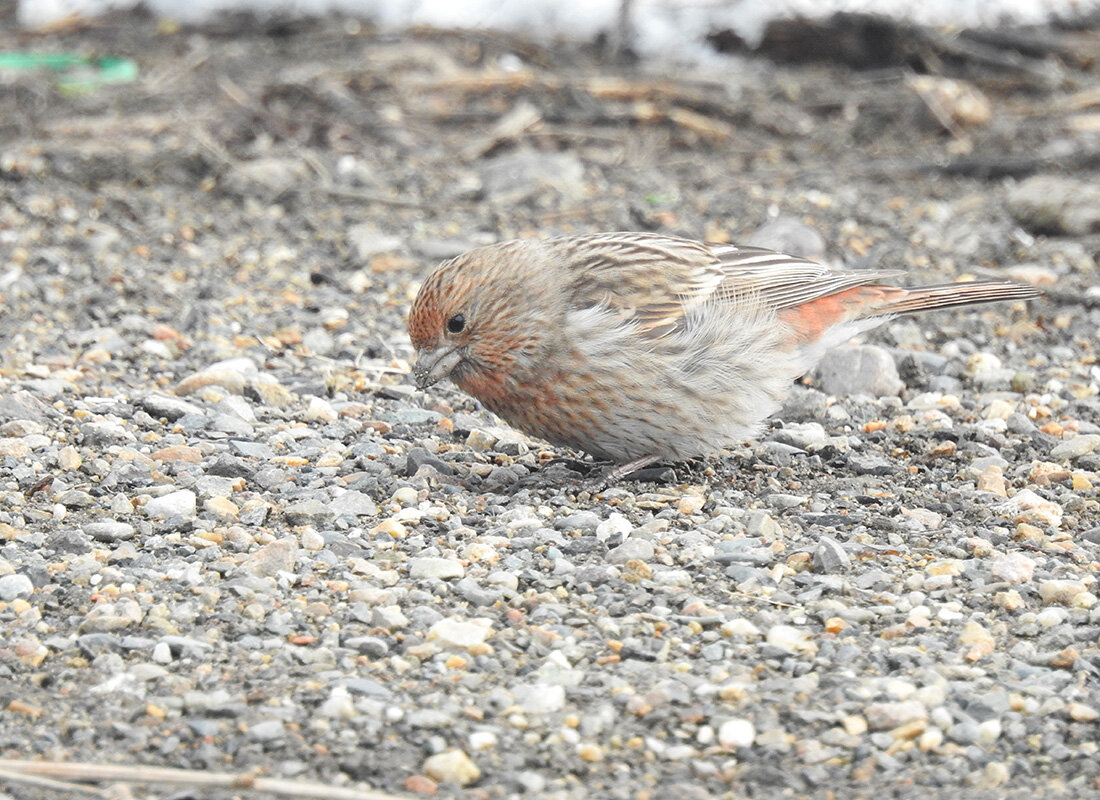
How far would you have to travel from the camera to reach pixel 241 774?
3125 mm

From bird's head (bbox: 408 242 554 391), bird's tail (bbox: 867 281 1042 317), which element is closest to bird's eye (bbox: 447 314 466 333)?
bird's head (bbox: 408 242 554 391)

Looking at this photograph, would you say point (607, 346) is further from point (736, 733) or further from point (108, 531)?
point (736, 733)

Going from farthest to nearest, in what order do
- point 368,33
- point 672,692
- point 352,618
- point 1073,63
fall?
point 368,33 < point 1073,63 < point 352,618 < point 672,692

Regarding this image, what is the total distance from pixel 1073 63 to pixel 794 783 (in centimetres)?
844

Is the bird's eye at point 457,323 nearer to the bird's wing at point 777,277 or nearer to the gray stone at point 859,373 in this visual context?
the bird's wing at point 777,277

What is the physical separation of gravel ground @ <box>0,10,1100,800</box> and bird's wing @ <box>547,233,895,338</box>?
57 cm

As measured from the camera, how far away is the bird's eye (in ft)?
16.0

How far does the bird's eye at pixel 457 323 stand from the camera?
192 inches

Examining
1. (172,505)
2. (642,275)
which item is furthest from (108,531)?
(642,275)

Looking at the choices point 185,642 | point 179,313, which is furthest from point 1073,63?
point 185,642

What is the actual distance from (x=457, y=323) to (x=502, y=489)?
57 cm

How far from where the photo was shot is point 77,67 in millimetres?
10562

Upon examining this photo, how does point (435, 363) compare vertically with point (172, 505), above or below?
above

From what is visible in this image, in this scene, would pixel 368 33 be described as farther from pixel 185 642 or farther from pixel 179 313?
pixel 185 642
